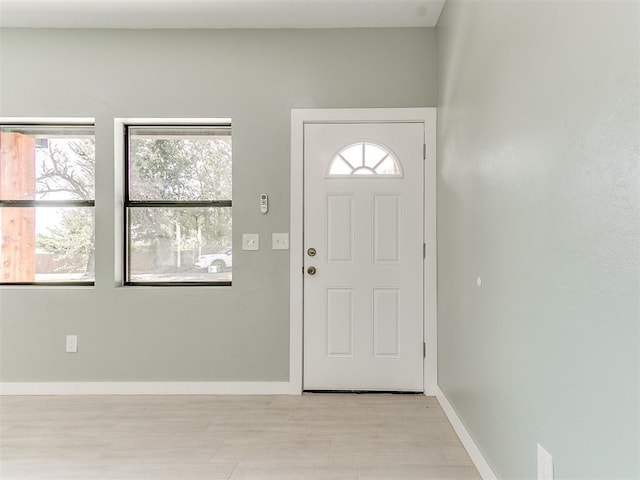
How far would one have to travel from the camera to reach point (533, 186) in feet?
4.67

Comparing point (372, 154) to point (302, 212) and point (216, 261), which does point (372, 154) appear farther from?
point (216, 261)

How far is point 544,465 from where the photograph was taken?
1.34m

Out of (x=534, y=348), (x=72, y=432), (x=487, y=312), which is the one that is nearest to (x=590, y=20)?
(x=534, y=348)

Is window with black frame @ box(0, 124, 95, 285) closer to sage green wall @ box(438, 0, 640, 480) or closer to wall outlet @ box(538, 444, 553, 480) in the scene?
sage green wall @ box(438, 0, 640, 480)

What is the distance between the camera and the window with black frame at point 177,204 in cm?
315

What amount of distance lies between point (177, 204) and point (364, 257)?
1.49m

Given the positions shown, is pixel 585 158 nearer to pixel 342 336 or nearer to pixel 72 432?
pixel 342 336

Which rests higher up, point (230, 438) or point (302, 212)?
point (302, 212)

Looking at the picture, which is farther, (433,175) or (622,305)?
(433,175)

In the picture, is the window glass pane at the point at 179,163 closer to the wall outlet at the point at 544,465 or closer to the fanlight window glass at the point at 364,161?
the fanlight window glass at the point at 364,161

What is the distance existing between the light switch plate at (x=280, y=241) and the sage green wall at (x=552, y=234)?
4.19 ft

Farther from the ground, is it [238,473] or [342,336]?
[342,336]

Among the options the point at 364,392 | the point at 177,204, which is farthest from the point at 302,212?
the point at 364,392

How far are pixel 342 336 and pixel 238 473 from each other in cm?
126
